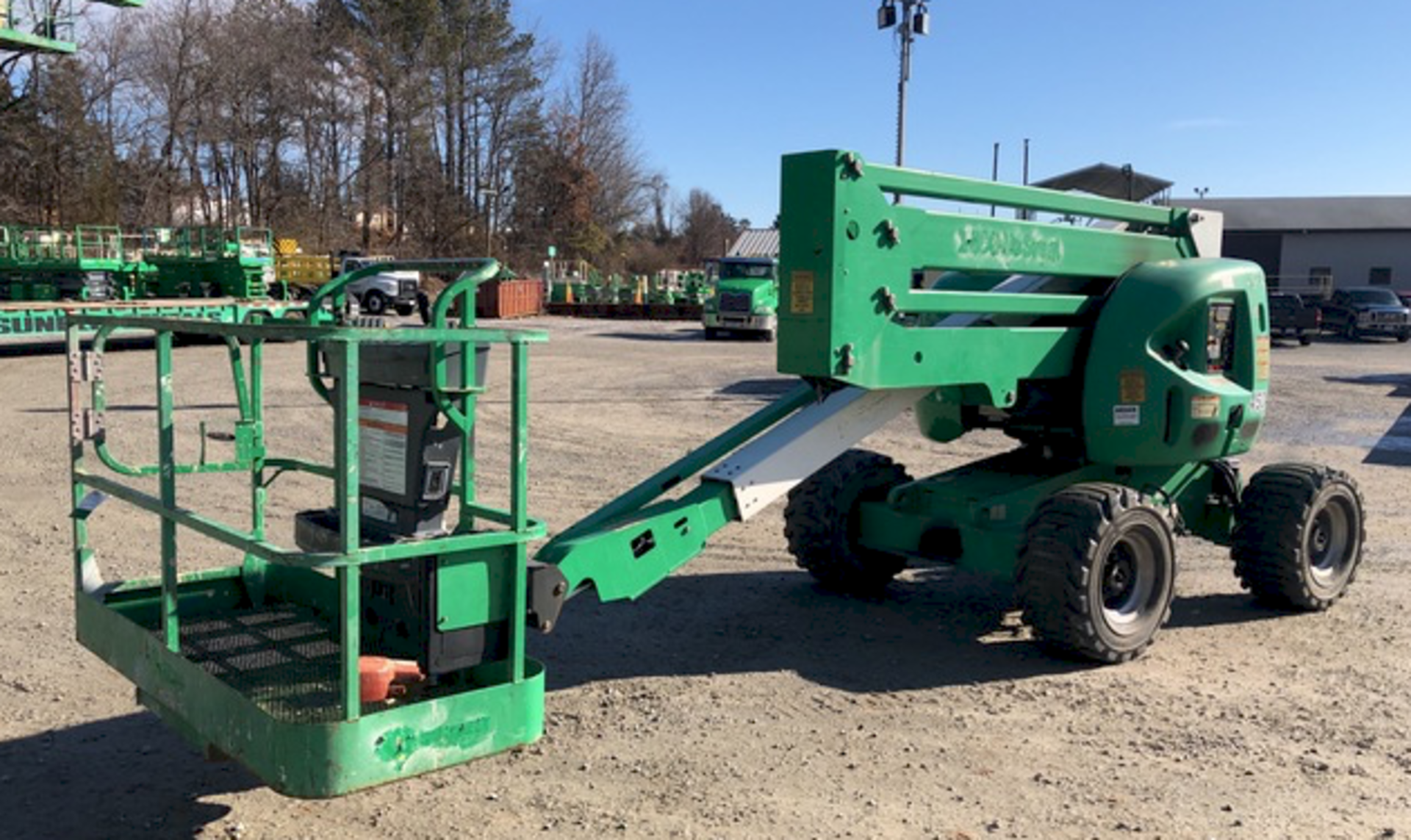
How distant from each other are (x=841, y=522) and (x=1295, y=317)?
29.5 meters

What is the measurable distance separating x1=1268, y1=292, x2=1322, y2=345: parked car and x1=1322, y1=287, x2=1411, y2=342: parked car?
3.95 metres

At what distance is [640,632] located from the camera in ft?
21.4

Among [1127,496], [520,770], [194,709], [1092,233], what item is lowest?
[520,770]

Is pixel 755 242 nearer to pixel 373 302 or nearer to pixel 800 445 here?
pixel 373 302

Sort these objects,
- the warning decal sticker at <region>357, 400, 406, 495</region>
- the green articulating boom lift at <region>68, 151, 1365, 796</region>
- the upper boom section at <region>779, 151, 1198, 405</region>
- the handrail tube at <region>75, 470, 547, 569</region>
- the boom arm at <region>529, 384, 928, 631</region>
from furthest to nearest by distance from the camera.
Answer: the upper boom section at <region>779, 151, 1198, 405</region>
the boom arm at <region>529, 384, 928, 631</region>
the warning decal sticker at <region>357, 400, 406, 495</region>
the green articulating boom lift at <region>68, 151, 1365, 796</region>
the handrail tube at <region>75, 470, 547, 569</region>

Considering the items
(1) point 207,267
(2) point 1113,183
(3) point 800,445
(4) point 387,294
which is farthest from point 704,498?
(4) point 387,294

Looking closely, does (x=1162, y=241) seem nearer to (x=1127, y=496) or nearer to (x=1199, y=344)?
(x=1199, y=344)

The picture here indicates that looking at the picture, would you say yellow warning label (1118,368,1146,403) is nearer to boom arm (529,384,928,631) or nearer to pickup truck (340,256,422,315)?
boom arm (529,384,928,631)

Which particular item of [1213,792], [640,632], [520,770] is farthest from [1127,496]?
[520,770]

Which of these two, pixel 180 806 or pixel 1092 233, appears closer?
pixel 180 806

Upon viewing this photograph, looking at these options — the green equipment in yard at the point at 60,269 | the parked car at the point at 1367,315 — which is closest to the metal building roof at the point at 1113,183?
the green equipment in yard at the point at 60,269

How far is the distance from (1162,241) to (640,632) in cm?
385

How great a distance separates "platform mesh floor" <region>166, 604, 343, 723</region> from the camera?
388 centimetres

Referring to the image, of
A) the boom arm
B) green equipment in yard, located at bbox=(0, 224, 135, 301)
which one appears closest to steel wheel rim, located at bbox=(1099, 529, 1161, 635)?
the boom arm
